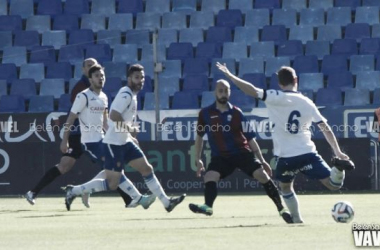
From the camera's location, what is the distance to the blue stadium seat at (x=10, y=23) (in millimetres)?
27625

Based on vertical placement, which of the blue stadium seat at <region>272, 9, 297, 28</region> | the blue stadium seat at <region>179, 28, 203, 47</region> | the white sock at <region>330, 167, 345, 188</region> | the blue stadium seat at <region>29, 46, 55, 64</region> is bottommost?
the white sock at <region>330, 167, 345, 188</region>

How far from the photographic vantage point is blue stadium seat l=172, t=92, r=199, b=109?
24.2 metres

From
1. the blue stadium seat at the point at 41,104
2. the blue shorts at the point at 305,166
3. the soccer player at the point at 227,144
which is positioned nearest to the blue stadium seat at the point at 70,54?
the blue stadium seat at the point at 41,104

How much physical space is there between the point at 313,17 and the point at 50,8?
669 cm

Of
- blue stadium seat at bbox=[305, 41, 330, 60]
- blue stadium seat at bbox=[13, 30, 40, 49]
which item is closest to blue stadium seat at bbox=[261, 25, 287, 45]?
blue stadium seat at bbox=[305, 41, 330, 60]

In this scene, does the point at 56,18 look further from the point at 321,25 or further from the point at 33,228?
the point at 33,228

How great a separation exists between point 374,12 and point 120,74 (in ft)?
20.4

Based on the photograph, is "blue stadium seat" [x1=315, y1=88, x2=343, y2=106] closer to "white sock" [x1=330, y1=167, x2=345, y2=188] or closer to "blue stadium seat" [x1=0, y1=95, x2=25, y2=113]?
"blue stadium seat" [x1=0, y1=95, x2=25, y2=113]

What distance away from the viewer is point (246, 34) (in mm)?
26375

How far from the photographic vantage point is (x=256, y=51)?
25828 millimetres

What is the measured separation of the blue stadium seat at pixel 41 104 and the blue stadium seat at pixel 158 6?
13.6 feet

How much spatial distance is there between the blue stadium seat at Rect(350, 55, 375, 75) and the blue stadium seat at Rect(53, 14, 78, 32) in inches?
277

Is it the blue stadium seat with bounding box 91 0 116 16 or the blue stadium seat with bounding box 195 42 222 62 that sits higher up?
the blue stadium seat with bounding box 91 0 116 16

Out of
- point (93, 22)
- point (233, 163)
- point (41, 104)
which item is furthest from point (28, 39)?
point (233, 163)
